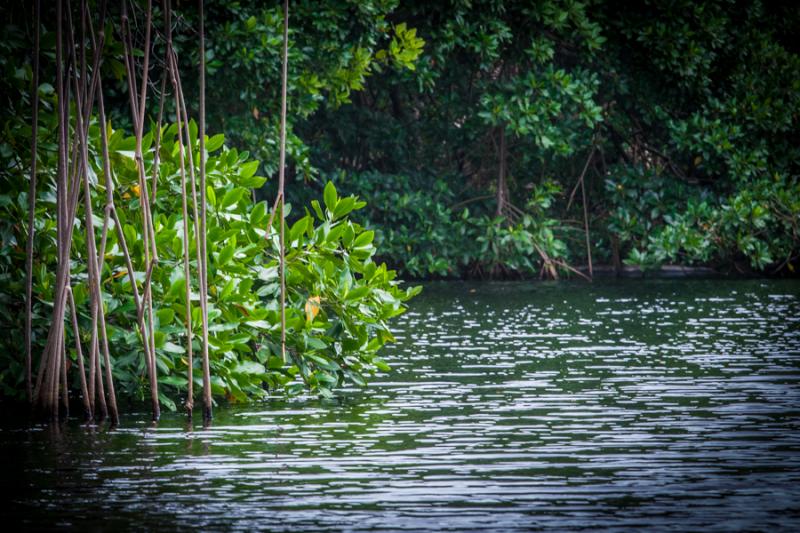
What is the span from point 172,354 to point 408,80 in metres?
14.2

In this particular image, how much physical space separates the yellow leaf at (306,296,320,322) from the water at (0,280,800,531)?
604 millimetres

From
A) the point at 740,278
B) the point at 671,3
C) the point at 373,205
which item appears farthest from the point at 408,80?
the point at 740,278

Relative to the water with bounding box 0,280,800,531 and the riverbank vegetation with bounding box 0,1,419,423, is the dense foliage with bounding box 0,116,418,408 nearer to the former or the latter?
the riverbank vegetation with bounding box 0,1,419,423

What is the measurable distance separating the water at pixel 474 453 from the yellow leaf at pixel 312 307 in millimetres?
604

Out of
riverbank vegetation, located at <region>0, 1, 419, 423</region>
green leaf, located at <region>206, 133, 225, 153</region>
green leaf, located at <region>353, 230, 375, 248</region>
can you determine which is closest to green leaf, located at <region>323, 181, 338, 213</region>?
riverbank vegetation, located at <region>0, 1, 419, 423</region>

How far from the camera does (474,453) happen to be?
7812 mm

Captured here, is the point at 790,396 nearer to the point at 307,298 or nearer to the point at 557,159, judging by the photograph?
the point at 307,298

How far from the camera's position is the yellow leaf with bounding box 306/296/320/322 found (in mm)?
9859

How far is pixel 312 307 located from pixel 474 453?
243 centimetres

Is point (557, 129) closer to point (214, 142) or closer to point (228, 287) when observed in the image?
point (214, 142)

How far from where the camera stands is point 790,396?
32.7ft

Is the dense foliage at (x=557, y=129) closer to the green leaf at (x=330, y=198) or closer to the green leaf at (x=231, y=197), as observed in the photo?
the green leaf at (x=330, y=198)

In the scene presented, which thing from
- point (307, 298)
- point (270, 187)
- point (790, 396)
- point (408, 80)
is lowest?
point (790, 396)

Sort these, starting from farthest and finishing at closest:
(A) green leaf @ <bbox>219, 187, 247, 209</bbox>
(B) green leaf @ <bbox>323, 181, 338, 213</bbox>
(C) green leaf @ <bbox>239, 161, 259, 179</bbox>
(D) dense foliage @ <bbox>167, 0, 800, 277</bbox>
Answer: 1. (D) dense foliage @ <bbox>167, 0, 800, 277</bbox>
2. (C) green leaf @ <bbox>239, 161, 259, 179</bbox>
3. (B) green leaf @ <bbox>323, 181, 338, 213</bbox>
4. (A) green leaf @ <bbox>219, 187, 247, 209</bbox>
